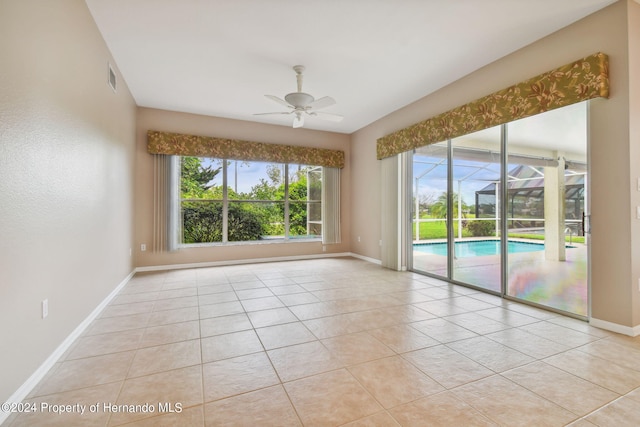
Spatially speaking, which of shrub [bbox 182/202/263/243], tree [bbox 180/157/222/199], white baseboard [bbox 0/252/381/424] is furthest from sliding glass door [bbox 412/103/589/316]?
tree [bbox 180/157/222/199]

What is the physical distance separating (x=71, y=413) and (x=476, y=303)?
3.76 meters

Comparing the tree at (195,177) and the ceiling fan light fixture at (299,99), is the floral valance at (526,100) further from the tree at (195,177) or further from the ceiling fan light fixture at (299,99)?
the tree at (195,177)

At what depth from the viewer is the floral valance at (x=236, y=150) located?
205 inches

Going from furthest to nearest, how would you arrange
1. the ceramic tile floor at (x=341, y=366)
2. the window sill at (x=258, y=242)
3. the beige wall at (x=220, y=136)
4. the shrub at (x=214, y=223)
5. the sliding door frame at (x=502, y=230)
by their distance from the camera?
the shrub at (x=214, y=223), the window sill at (x=258, y=242), the beige wall at (x=220, y=136), the sliding door frame at (x=502, y=230), the ceramic tile floor at (x=341, y=366)

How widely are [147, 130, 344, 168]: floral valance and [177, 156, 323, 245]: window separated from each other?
0.95ft

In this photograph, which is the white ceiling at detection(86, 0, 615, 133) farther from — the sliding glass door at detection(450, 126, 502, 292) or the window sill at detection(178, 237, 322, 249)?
the window sill at detection(178, 237, 322, 249)

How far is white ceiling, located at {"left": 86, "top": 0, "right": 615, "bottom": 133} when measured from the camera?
2.69m

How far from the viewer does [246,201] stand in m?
6.19

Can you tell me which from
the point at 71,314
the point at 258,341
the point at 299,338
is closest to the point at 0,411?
the point at 71,314

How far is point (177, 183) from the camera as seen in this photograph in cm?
543

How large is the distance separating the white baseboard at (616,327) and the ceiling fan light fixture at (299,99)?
12.5 ft

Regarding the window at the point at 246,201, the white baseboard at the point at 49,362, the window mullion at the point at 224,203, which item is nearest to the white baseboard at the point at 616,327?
the white baseboard at the point at 49,362

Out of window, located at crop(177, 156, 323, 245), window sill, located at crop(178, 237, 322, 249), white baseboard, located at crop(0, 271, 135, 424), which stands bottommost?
white baseboard, located at crop(0, 271, 135, 424)

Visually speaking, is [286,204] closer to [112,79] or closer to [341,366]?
[112,79]
